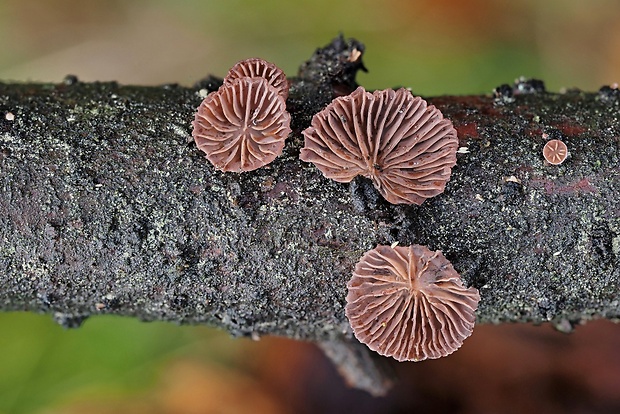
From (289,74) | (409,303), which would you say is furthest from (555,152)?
(289,74)

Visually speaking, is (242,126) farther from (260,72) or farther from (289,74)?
(289,74)

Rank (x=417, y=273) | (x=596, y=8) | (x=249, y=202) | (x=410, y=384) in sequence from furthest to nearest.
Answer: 1. (x=596, y=8)
2. (x=410, y=384)
3. (x=249, y=202)
4. (x=417, y=273)

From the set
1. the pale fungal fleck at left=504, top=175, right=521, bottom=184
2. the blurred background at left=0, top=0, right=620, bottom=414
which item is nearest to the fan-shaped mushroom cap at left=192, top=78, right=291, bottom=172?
the pale fungal fleck at left=504, top=175, right=521, bottom=184

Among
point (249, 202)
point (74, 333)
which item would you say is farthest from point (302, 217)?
point (74, 333)

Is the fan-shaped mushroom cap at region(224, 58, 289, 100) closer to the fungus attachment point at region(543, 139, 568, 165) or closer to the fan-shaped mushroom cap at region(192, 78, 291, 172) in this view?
the fan-shaped mushroom cap at region(192, 78, 291, 172)

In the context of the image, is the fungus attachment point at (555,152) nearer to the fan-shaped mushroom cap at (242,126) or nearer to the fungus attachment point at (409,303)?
the fungus attachment point at (409,303)

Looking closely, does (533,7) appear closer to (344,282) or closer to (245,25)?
(245,25)
